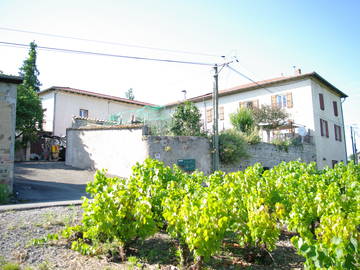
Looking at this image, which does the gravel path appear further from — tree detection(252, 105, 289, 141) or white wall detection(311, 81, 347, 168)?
white wall detection(311, 81, 347, 168)

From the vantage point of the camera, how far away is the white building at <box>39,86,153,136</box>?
21906mm

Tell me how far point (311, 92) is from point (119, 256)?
20380 mm

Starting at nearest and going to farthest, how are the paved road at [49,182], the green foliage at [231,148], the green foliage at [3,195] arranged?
1. the green foliage at [3,195]
2. the paved road at [49,182]
3. the green foliage at [231,148]

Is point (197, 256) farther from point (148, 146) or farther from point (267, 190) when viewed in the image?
point (148, 146)

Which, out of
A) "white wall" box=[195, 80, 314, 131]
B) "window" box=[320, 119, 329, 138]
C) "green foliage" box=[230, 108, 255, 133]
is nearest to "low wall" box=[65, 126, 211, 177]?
"green foliage" box=[230, 108, 255, 133]

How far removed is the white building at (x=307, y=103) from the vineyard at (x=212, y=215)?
56.7 ft

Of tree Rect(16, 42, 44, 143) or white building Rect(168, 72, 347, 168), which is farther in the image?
white building Rect(168, 72, 347, 168)

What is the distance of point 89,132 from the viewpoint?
15.0 m

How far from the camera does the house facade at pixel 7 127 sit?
8.90 m

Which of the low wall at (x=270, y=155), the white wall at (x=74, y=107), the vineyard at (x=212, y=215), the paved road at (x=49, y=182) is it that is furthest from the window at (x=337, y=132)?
the vineyard at (x=212, y=215)

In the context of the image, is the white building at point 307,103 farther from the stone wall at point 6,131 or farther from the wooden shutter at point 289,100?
the stone wall at point 6,131

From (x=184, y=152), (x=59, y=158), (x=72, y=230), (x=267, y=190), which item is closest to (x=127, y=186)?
(x=72, y=230)

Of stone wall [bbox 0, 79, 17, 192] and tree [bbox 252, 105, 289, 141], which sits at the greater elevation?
tree [bbox 252, 105, 289, 141]

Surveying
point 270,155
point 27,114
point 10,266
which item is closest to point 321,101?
point 270,155
